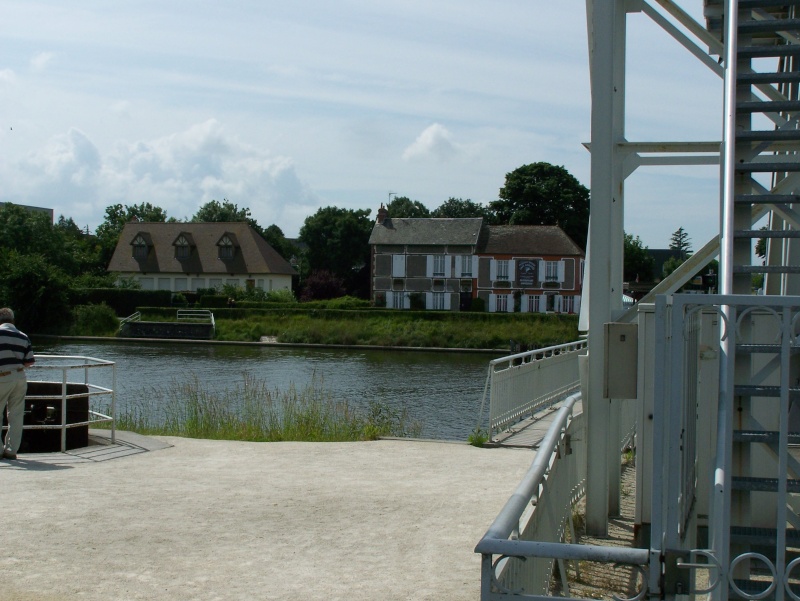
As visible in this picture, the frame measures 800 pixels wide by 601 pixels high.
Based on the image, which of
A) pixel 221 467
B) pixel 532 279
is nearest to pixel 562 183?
pixel 532 279

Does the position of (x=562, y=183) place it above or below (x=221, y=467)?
above

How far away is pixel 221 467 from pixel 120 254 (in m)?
70.9

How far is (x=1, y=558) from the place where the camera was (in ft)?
19.6

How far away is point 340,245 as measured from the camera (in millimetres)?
87625

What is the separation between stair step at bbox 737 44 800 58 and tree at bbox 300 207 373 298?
7891 cm

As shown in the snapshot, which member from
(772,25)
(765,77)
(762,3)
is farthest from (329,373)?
(765,77)

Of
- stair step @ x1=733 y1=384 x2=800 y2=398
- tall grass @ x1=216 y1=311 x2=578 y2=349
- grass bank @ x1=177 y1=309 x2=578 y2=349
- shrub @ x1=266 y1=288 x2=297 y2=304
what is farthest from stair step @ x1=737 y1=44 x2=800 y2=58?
shrub @ x1=266 y1=288 x2=297 y2=304

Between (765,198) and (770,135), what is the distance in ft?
1.66

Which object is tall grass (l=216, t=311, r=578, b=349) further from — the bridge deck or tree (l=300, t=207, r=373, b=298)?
the bridge deck

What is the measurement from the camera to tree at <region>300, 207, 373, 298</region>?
87.4 meters

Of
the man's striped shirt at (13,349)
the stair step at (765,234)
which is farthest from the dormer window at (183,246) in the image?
the stair step at (765,234)

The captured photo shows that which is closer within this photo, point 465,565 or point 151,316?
point 465,565

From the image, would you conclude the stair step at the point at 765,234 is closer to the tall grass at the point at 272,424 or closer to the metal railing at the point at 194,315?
the tall grass at the point at 272,424

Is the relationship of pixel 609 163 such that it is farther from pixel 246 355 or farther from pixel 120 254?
pixel 120 254
